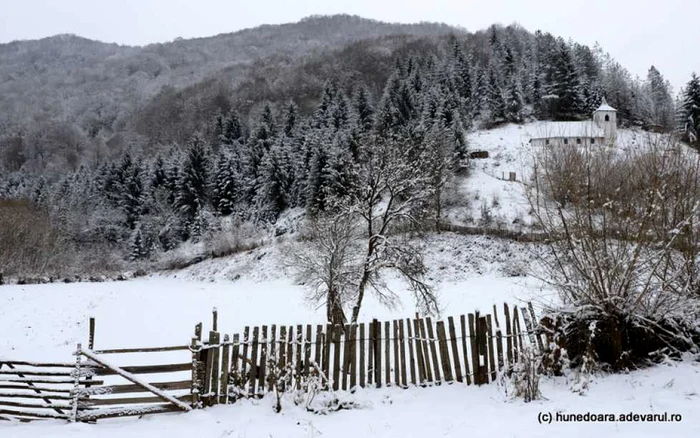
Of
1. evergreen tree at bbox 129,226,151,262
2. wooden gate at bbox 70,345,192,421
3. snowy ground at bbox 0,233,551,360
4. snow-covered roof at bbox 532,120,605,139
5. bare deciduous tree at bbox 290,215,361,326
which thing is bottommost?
evergreen tree at bbox 129,226,151,262

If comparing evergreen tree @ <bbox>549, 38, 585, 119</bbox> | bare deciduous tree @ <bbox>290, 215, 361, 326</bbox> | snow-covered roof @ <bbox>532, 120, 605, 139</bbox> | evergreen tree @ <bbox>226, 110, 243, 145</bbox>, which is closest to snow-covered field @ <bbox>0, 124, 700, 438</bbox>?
snow-covered roof @ <bbox>532, 120, 605, 139</bbox>

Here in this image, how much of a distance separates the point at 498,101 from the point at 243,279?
157ft

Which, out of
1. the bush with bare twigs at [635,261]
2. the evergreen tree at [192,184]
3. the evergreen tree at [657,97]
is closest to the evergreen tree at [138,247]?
the evergreen tree at [192,184]

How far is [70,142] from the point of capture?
11575 centimetres

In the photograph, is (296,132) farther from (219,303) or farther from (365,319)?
(365,319)

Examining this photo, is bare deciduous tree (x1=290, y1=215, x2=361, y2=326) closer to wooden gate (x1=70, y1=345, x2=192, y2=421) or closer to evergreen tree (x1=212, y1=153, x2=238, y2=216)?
wooden gate (x1=70, y1=345, x2=192, y2=421)

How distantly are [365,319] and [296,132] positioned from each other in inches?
1932

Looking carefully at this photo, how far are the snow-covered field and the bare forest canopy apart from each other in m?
4.29

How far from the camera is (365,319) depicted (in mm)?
18484

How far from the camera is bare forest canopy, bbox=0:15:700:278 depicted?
145 feet

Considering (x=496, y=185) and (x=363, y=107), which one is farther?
(x=363, y=107)

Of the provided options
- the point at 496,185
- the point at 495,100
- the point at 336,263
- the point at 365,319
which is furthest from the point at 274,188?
the point at 336,263

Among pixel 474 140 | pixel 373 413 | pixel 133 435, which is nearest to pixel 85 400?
pixel 133 435

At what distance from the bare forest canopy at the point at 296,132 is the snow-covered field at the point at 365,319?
169 inches
